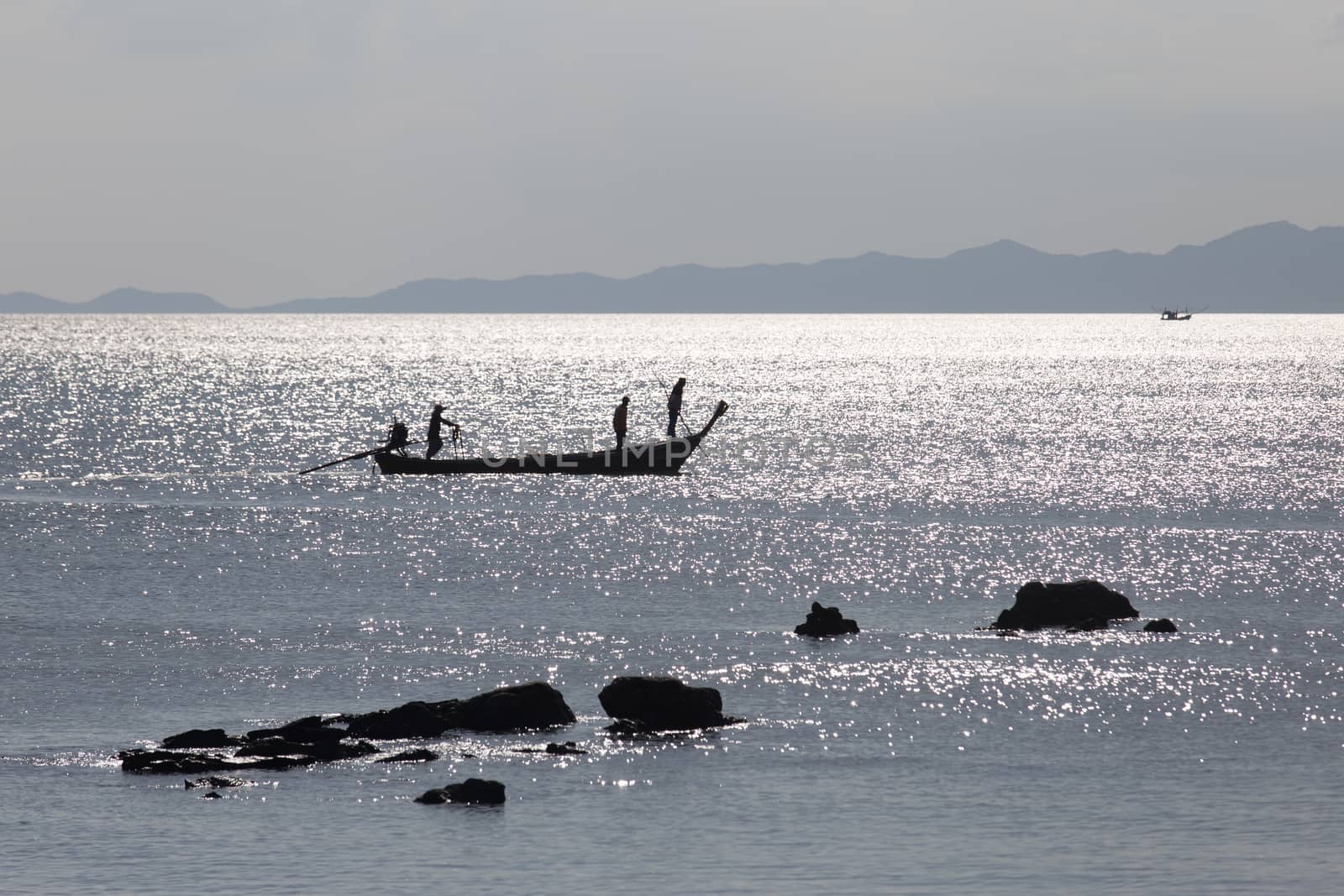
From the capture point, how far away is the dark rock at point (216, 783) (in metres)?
26.3

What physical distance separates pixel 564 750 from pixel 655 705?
243cm

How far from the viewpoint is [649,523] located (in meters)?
61.5

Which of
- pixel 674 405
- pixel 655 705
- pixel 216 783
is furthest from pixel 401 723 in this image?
pixel 674 405

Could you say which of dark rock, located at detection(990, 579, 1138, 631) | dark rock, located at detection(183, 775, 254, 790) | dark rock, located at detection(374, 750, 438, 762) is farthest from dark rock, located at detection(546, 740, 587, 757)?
dark rock, located at detection(990, 579, 1138, 631)

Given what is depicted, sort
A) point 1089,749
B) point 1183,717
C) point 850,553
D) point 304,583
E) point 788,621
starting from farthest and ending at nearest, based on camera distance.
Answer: point 850,553
point 304,583
point 788,621
point 1183,717
point 1089,749

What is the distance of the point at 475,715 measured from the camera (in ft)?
98.8

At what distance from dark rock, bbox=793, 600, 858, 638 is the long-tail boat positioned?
32906 mm

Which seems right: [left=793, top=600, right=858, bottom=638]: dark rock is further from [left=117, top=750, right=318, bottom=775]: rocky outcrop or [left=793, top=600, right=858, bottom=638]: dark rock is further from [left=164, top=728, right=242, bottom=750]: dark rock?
[left=164, top=728, right=242, bottom=750]: dark rock

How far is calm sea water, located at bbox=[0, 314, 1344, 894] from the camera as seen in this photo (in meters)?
23.8

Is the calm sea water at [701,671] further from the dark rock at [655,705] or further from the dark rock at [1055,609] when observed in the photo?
the dark rock at [1055,609]

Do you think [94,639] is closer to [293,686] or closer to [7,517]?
[293,686]

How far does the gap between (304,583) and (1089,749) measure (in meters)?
25.6

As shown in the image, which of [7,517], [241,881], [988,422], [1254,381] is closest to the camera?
[241,881]

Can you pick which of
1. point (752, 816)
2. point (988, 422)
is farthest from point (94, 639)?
point (988, 422)
